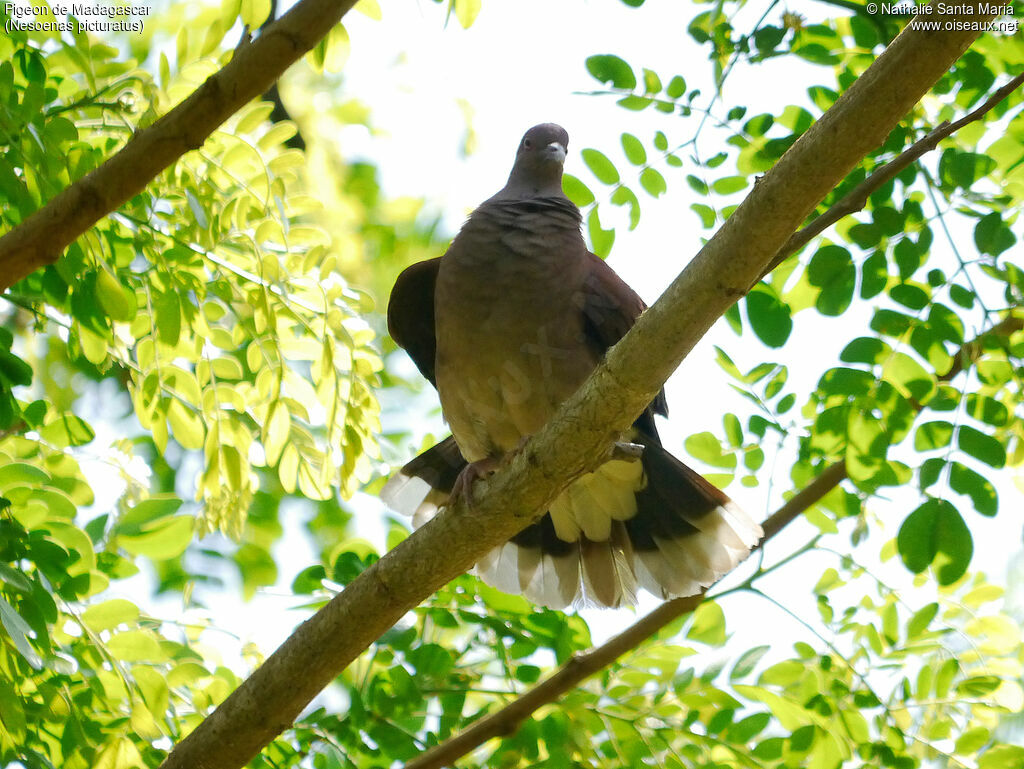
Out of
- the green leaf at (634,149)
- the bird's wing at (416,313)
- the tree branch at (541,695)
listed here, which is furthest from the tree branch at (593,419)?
the bird's wing at (416,313)

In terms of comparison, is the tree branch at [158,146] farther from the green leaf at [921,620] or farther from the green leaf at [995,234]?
the green leaf at [921,620]

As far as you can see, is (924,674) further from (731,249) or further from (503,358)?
(731,249)

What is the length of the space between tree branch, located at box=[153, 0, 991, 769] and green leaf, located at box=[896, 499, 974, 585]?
1053mm

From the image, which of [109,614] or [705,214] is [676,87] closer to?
[705,214]

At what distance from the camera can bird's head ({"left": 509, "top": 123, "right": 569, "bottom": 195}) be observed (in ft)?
13.5

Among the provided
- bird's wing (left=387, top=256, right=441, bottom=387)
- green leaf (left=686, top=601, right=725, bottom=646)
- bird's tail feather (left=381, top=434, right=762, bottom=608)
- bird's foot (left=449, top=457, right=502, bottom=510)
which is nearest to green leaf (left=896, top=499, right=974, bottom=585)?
bird's tail feather (left=381, top=434, right=762, bottom=608)

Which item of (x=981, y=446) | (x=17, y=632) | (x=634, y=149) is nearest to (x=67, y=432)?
(x=17, y=632)

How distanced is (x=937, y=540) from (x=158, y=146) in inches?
88.3

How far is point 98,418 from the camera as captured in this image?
538cm

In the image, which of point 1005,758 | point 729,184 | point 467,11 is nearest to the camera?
point 467,11

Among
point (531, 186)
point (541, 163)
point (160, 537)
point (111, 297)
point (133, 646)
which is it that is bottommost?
point (133, 646)

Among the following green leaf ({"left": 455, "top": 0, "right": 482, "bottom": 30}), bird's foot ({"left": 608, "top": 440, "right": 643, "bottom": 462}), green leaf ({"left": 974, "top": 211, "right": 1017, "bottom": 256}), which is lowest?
bird's foot ({"left": 608, "top": 440, "right": 643, "bottom": 462})

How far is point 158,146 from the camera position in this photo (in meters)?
2.27

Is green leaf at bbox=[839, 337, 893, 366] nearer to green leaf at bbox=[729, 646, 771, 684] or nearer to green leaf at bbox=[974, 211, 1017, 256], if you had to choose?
green leaf at bbox=[974, 211, 1017, 256]
